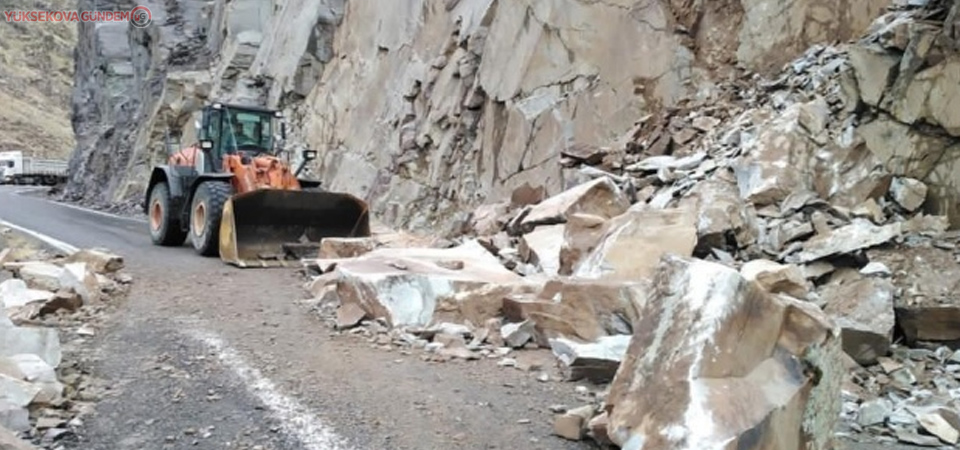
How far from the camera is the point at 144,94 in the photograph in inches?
1093

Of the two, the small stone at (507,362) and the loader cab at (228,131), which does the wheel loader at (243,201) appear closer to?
the loader cab at (228,131)

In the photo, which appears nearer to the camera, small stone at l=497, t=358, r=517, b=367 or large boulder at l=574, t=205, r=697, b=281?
small stone at l=497, t=358, r=517, b=367

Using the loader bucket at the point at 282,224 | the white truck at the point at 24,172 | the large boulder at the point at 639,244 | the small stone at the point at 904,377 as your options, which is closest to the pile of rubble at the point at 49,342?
the loader bucket at the point at 282,224

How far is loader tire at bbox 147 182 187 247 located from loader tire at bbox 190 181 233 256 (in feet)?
3.47

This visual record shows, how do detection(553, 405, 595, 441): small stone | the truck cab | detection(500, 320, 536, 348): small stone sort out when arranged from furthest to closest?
the truck cab → detection(500, 320, 536, 348): small stone → detection(553, 405, 595, 441): small stone

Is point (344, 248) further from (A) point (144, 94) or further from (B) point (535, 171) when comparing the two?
(A) point (144, 94)

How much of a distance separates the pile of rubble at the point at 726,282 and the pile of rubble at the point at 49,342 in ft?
6.63

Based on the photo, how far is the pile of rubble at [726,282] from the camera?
11.5 feet

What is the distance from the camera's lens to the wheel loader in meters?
9.98

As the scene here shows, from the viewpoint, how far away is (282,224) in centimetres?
1027

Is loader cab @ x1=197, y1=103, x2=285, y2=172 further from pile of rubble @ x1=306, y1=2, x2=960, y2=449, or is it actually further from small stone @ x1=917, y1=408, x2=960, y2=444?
small stone @ x1=917, y1=408, x2=960, y2=444

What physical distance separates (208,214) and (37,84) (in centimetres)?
7129

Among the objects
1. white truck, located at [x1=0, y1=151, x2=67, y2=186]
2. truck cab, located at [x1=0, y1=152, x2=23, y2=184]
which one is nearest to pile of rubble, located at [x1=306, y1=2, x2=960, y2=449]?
white truck, located at [x1=0, y1=151, x2=67, y2=186]

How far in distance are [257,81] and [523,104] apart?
13190mm
